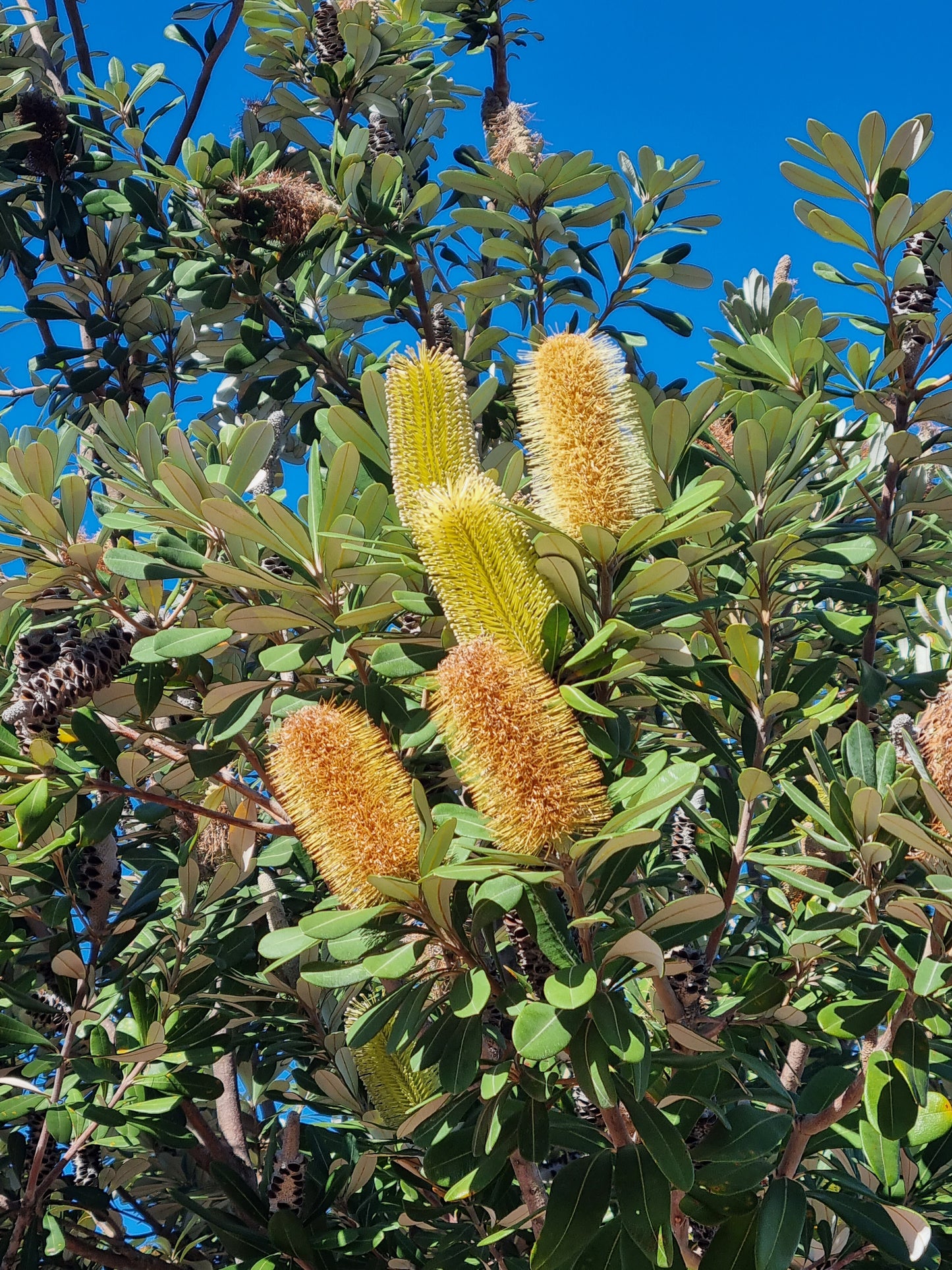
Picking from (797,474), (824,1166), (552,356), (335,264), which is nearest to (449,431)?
(552,356)

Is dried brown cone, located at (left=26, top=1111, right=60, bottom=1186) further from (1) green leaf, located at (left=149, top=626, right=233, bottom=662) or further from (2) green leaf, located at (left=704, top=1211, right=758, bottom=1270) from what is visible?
(2) green leaf, located at (left=704, top=1211, right=758, bottom=1270)

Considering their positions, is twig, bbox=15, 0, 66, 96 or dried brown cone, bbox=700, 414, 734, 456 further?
twig, bbox=15, 0, 66, 96

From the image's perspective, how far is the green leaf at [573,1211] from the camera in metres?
1.85

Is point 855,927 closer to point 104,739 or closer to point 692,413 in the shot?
point 692,413

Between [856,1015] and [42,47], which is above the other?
[42,47]

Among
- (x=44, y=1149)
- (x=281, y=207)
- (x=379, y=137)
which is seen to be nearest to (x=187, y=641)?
(x=44, y=1149)

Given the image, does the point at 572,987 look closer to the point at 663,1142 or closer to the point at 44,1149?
the point at 663,1142

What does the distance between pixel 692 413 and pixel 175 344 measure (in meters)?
2.93

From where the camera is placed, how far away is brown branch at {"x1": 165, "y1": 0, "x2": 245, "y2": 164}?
4.99 meters

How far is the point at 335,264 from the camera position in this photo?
3938 millimetres

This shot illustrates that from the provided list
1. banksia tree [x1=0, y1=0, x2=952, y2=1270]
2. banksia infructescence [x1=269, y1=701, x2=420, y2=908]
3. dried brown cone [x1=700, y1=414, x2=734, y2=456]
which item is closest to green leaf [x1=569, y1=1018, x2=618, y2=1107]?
banksia tree [x1=0, y1=0, x2=952, y2=1270]

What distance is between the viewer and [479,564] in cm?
151

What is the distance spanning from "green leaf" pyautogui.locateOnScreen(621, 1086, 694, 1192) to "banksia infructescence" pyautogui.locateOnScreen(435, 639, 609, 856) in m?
0.55

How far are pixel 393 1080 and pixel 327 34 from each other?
387cm
